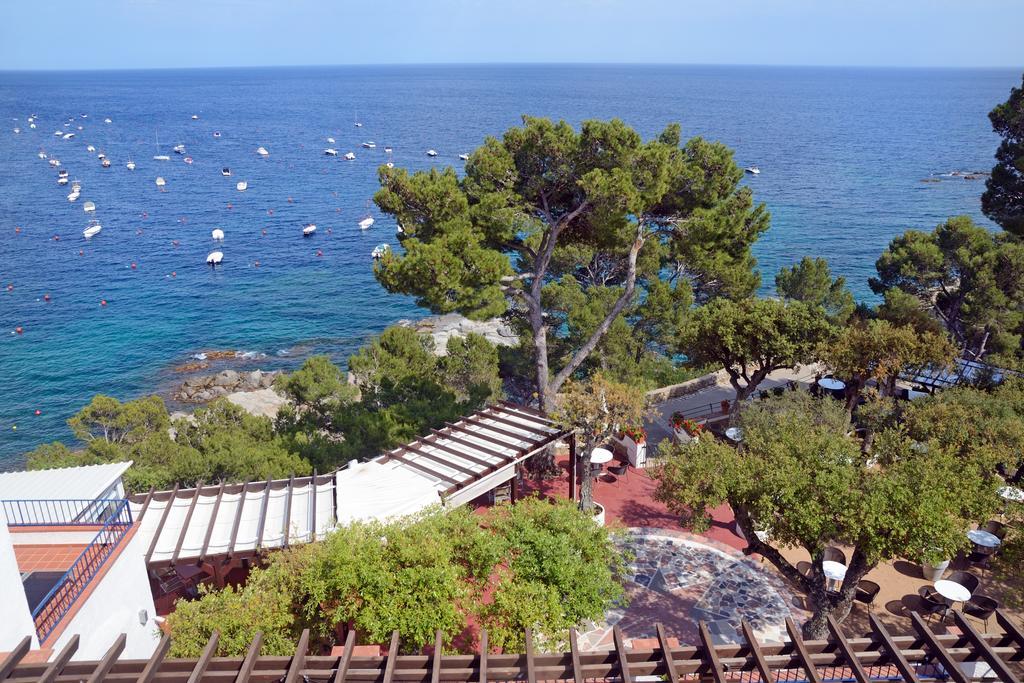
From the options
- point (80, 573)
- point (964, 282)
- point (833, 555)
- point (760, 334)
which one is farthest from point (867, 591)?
point (964, 282)

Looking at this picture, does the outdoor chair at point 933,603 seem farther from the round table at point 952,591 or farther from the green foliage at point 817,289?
the green foliage at point 817,289

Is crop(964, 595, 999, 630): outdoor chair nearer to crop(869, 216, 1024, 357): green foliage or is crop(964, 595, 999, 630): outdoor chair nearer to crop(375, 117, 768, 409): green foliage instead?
crop(375, 117, 768, 409): green foliage

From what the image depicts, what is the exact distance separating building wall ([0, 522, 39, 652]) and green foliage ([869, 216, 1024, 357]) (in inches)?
848

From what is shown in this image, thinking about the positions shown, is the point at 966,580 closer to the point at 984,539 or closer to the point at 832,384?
the point at 984,539

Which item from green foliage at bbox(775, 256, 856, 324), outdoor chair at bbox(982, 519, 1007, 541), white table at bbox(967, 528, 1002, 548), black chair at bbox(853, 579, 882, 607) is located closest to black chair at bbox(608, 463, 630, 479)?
black chair at bbox(853, 579, 882, 607)

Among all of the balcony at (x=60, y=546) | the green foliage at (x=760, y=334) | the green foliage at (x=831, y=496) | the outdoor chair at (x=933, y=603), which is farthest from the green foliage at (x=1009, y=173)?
the balcony at (x=60, y=546)

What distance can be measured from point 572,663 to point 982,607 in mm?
8202

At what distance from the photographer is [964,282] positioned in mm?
21797

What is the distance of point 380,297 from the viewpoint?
4434 centimetres

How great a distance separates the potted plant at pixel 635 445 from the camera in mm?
16594

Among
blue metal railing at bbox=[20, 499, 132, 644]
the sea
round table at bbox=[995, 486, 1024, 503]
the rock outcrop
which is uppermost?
blue metal railing at bbox=[20, 499, 132, 644]

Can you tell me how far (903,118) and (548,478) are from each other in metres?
154

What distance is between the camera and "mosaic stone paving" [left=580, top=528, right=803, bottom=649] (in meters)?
10.9

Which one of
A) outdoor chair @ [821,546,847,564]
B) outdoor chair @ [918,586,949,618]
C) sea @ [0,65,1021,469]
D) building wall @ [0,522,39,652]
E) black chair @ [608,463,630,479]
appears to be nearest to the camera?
building wall @ [0,522,39,652]
